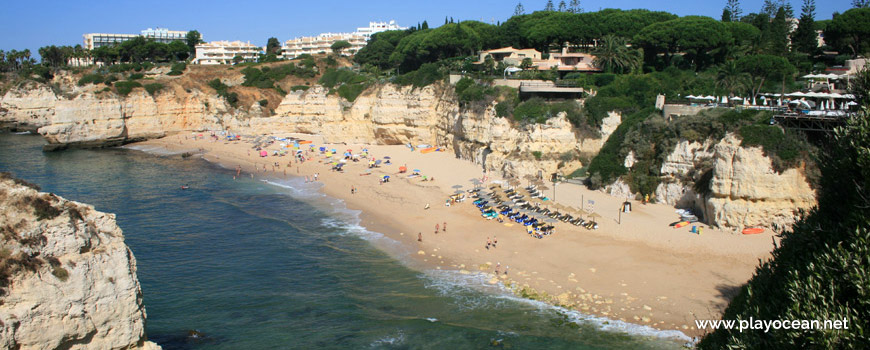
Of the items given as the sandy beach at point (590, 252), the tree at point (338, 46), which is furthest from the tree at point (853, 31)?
the tree at point (338, 46)

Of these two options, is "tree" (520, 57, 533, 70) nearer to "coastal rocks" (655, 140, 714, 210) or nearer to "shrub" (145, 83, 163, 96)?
"coastal rocks" (655, 140, 714, 210)

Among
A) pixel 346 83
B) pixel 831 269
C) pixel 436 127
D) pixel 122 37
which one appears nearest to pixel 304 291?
pixel 831 269

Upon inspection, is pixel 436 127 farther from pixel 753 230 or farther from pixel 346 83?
pixel 753 230

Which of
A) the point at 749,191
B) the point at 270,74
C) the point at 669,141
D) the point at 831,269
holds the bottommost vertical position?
the point at 749,191

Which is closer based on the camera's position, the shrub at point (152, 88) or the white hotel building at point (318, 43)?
the shrub at point (152, 88)

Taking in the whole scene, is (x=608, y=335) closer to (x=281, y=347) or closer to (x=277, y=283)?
(x=281, y=347)

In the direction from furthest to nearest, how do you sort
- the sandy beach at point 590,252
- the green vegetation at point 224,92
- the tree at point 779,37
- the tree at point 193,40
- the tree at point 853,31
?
the tree at point 193,40
the green vegetation at point 224,92
the tree at point 779,37
the tree at point 853,31
the sandy beach at point 590,252

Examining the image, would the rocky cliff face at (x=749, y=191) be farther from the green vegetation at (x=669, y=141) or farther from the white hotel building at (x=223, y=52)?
the white hotel building at (x=223, y=52)
